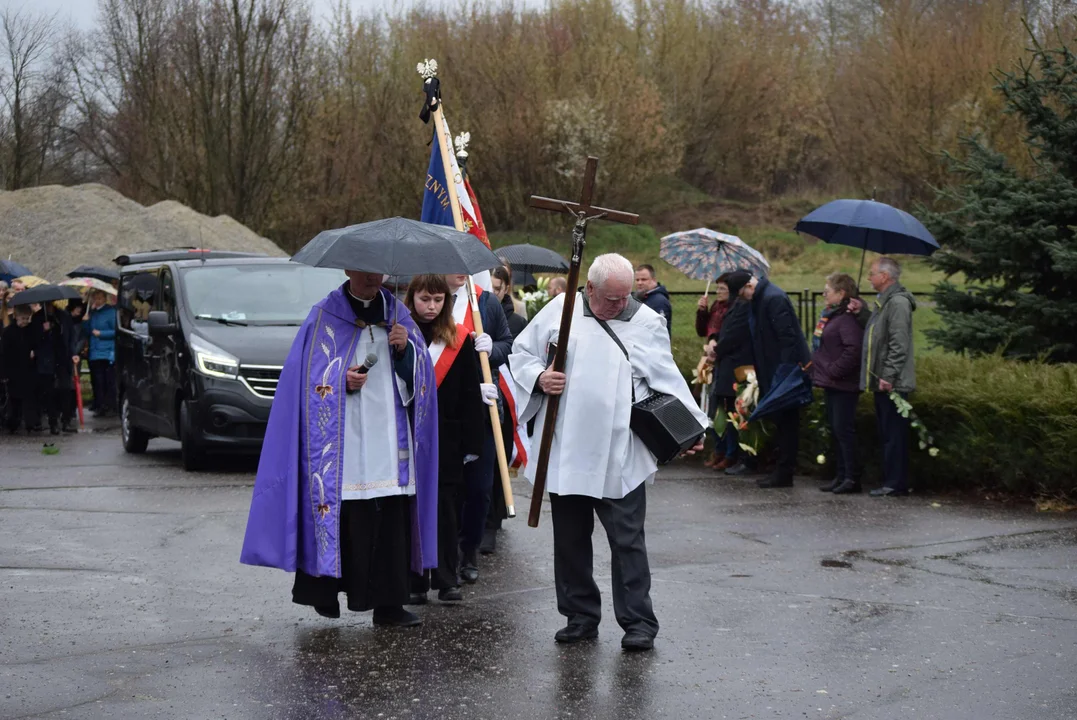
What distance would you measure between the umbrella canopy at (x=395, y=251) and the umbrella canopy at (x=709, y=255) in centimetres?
739

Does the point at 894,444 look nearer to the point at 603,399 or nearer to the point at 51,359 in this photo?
the point at 603,399

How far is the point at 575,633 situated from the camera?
6.71m

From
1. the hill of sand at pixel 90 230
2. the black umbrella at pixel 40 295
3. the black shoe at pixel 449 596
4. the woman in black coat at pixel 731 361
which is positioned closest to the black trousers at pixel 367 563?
the black shoe at pixel 449 596

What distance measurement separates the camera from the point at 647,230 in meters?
46.6

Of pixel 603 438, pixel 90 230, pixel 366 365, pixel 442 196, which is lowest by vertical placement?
pixel 603 438

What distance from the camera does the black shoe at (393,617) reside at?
708 cm

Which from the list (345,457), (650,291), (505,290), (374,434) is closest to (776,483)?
(650,291)

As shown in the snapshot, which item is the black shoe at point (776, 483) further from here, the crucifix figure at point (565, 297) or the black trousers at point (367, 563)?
the black trousers at point (367, 563)

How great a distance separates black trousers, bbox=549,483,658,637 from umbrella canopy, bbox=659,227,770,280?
7.32 metres

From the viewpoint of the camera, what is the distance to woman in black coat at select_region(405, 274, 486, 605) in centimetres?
756

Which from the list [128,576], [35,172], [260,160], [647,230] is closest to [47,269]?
[260,160]

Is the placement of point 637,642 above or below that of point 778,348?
below

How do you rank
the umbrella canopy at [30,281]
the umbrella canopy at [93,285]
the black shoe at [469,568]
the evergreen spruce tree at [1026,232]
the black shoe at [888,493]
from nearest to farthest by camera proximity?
1. the black shoe at [469,568]
2. the black shoe at [888,493]
3. the evergreen spruce tree at [1026,232]
4. the umbrella canopy at [30,281]
5. the umbrella canopy at [93,285]

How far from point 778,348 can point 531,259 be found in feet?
14.2
